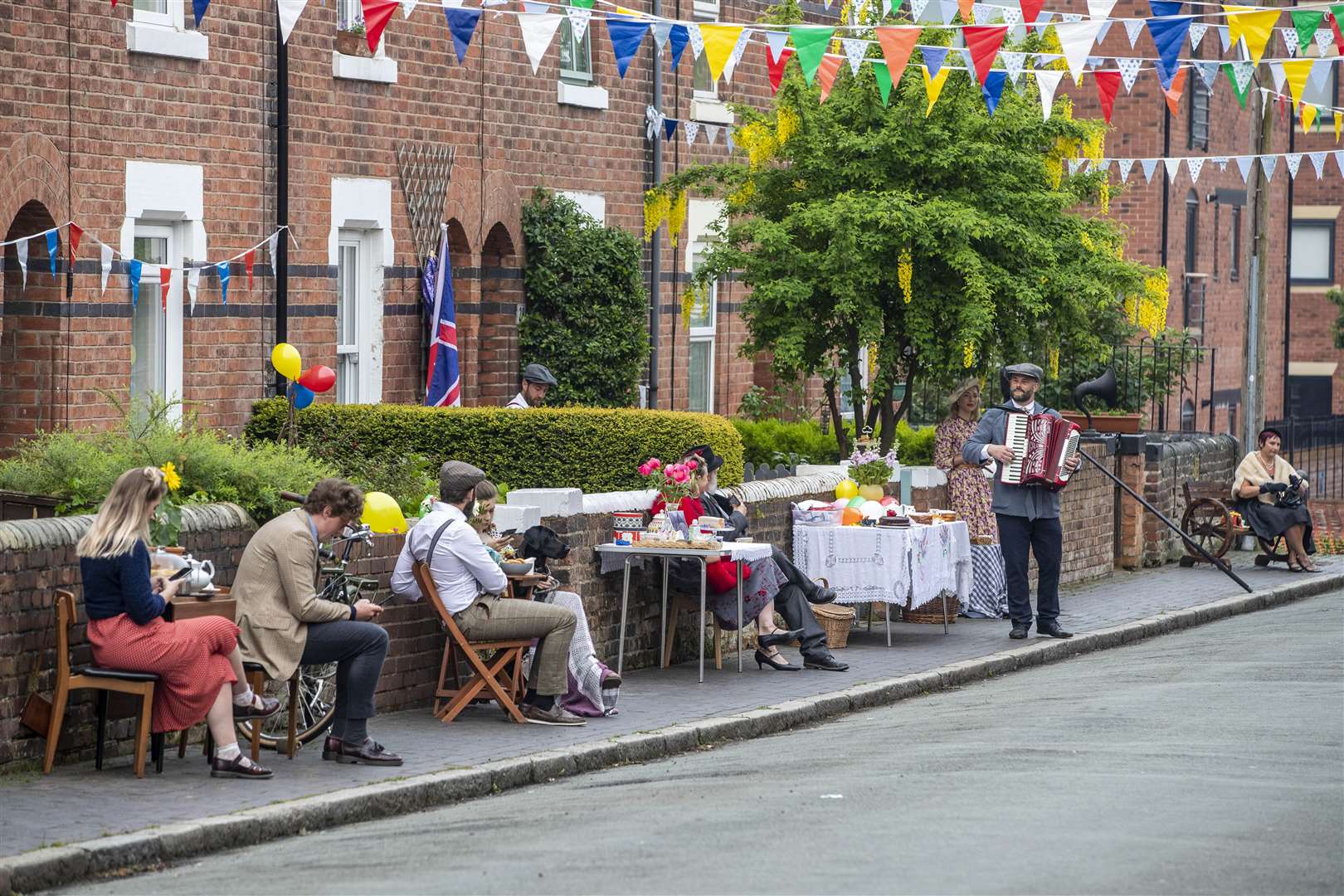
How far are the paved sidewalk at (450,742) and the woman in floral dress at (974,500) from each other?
32 cm

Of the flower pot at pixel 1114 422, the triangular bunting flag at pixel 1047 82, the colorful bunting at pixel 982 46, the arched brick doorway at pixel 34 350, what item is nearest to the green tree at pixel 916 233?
the triangular bunting flag at pixel 1047 82

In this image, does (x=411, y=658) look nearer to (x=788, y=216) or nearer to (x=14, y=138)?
(x=14, y=138)

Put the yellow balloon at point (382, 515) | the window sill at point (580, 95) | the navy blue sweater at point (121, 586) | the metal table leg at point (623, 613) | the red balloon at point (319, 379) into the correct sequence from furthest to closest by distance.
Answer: the window sill at point (580, 95) → the red balloon at point (319, 379) → the metal table leg at point (623, 613) → the yellow balloon at point (382, 515) → the navy blue sweater at point (121, 586)

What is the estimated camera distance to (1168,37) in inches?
613

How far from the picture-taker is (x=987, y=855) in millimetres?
8023

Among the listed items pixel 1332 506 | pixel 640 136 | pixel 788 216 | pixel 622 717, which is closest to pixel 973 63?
pixel 788 216

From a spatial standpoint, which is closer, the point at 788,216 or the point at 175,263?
the point at 175,263

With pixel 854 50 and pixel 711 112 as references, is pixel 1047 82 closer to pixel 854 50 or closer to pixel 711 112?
pixel 854 50

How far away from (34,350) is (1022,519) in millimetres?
7941

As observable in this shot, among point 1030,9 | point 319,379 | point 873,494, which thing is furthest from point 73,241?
point 1030,9

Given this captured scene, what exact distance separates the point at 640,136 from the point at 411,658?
12218 millimetres

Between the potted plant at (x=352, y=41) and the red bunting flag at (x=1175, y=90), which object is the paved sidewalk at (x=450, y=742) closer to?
the red bunting flag at (x=1175, y=90)

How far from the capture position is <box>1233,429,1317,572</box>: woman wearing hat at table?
2264 cm

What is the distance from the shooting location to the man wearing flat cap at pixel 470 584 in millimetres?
11523
